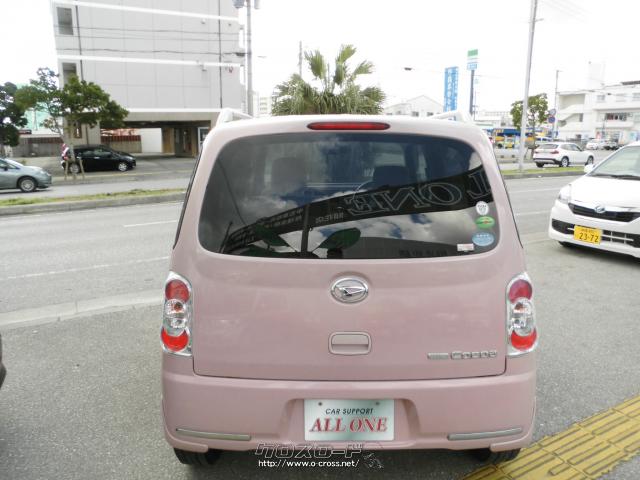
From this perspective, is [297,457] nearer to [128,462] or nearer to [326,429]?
[326,429]

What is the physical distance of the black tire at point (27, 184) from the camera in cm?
1853

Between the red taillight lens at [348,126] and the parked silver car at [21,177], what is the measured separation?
19.4 metres

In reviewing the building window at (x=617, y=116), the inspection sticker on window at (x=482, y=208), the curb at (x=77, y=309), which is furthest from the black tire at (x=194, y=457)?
the building window at (x=617, y=116)

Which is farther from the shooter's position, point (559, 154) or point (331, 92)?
point (559, 154)

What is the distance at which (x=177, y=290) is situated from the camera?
2.21 m

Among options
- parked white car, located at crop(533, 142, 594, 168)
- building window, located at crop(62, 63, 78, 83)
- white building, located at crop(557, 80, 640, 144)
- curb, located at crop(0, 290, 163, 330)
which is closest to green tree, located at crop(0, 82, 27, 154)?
building window, located at crop(62, 63, 78, 83)

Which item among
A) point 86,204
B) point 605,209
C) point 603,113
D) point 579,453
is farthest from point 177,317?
point 603,113

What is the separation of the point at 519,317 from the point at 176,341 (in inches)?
58.1

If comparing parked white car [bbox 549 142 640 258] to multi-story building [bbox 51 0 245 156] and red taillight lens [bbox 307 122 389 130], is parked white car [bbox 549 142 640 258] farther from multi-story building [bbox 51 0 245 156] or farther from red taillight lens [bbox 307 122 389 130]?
multi-story building [bbox 51 0 245 156]

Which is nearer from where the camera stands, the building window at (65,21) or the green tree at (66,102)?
the green tree at (66,102)

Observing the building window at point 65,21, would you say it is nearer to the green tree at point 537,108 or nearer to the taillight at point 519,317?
the green tree at point 537,108

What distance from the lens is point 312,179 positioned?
217 cm

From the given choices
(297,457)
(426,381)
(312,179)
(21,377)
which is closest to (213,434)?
(297,457)

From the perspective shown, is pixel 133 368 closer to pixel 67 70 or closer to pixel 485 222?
pixel 485 222
